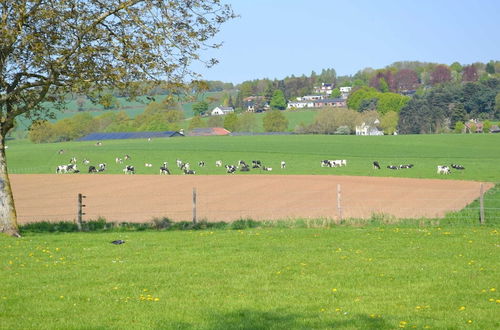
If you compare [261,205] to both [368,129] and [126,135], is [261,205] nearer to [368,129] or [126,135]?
[126,135]

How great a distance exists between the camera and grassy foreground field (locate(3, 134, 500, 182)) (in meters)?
76.9

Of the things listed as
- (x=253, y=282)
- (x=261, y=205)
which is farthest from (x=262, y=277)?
(x=261, y=205)

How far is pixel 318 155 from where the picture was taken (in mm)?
100438

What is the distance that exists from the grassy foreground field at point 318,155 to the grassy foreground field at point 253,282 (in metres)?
44.6

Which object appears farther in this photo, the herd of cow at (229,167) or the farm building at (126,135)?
the farm building at (126,135)

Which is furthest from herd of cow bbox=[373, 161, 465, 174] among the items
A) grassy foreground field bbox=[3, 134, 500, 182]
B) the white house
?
the white house

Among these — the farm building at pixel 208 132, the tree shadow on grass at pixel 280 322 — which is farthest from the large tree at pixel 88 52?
the farm building at pixel 208 132

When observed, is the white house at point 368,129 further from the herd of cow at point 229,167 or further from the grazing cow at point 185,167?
the grazing cow at point 185,167

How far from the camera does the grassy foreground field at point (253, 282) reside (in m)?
12.7

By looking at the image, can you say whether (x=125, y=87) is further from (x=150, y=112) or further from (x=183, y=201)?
(x=150, y=112)

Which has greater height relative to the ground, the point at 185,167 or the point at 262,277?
the point at 185,167

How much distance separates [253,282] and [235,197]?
3282 centimetres

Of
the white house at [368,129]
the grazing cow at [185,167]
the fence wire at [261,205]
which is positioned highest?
the white house at [368,129]

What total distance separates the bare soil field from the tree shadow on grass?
17.9 metres
